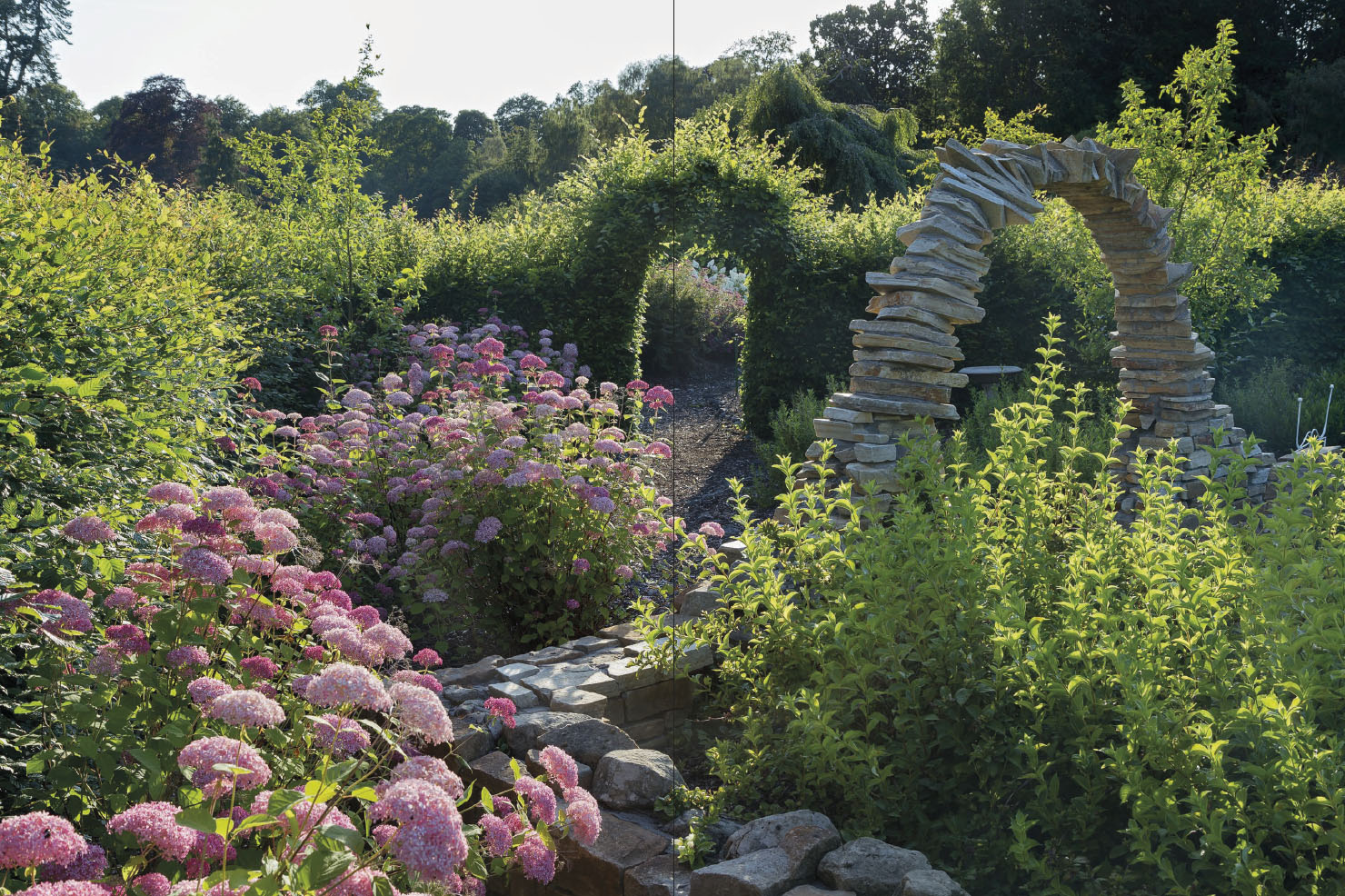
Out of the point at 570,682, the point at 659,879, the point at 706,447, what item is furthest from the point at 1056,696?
the point at 706,447

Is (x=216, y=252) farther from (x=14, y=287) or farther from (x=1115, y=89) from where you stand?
(x=1115, y=89)

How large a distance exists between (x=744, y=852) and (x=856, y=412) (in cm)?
213

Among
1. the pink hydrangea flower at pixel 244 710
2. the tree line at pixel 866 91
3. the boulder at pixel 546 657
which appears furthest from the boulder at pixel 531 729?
the tree line at pixel 866 91

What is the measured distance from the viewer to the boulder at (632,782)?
2680 millimetres

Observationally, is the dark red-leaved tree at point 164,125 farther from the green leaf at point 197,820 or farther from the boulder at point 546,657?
the green leaf at point 197,820

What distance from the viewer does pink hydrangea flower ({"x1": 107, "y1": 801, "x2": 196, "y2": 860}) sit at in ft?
4.51

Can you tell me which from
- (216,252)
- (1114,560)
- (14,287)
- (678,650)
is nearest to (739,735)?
(678,650)

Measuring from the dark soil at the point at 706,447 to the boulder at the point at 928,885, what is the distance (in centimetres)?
337

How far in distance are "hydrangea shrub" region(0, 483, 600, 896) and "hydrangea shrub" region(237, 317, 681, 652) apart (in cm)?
139

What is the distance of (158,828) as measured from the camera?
138 centimetres

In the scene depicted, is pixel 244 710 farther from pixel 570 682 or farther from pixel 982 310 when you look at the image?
pixel 982 310

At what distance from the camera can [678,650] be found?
338cm

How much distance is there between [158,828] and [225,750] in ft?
A: 0.43

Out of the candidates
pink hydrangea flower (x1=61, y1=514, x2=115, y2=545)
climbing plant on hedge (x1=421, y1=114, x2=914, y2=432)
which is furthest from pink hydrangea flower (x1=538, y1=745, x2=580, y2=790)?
climbing plant on hedge (x1=421, y1=114, x2=914, y2=432)
